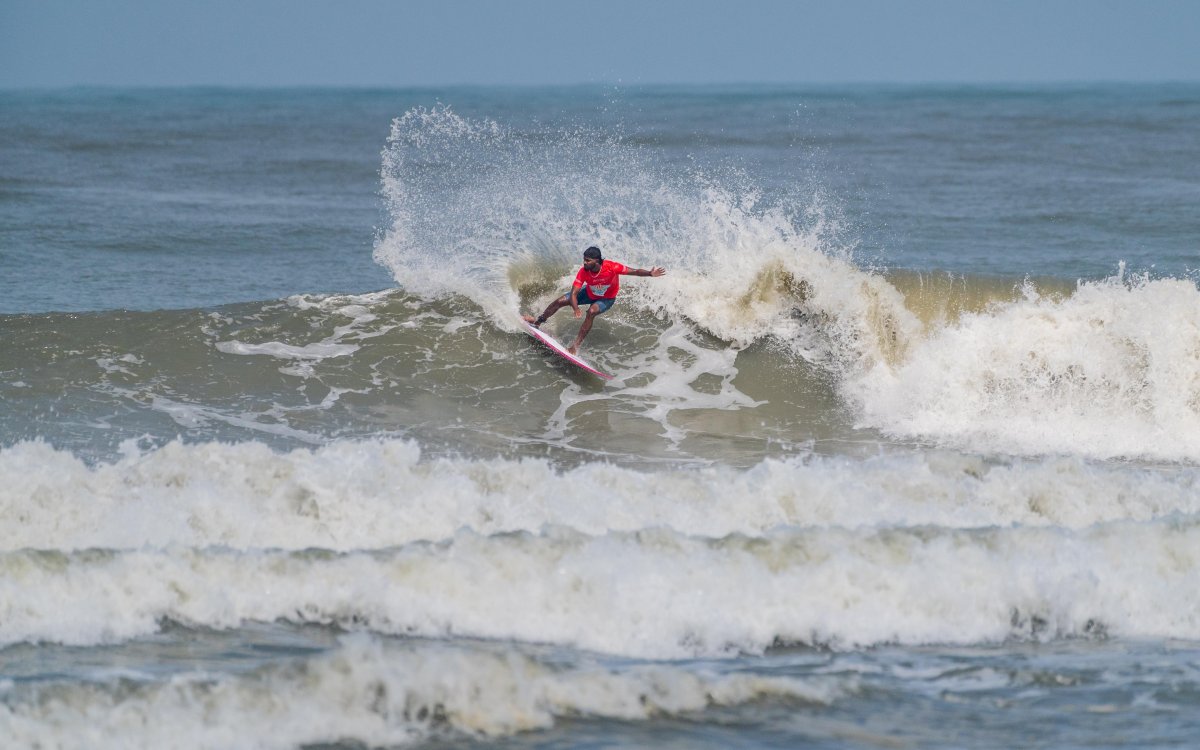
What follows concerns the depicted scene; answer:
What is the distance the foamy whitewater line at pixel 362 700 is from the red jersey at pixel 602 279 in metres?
7.58

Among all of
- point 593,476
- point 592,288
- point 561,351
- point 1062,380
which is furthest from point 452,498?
point 1062,380

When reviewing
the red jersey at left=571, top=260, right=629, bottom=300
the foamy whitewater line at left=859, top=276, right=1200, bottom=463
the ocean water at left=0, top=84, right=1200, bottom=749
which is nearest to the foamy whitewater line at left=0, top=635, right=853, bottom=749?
the ocean water at left=0, top=84, right=1200, bottom=749

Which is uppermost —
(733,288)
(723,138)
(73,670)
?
(723,138)

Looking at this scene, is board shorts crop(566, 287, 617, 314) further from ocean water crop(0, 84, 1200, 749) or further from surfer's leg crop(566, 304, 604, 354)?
ocean water crop(0, 84, 1200, 749)

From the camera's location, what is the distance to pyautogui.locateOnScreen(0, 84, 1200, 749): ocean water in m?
5.96

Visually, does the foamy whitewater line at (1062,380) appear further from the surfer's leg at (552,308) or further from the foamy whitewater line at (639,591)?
the foamy whitewater line at (639,591)

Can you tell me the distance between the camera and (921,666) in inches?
261

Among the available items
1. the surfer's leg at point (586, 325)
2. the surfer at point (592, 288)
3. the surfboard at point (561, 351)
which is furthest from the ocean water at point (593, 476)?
the surfer at point (592, 288)

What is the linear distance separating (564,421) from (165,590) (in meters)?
5.73

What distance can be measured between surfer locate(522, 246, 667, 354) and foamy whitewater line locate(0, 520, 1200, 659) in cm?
585

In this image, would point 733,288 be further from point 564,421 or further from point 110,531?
point 110,531

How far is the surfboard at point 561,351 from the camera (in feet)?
44.4

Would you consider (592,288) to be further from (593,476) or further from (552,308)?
(593,476)

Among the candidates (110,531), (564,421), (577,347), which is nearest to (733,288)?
(577,347)
